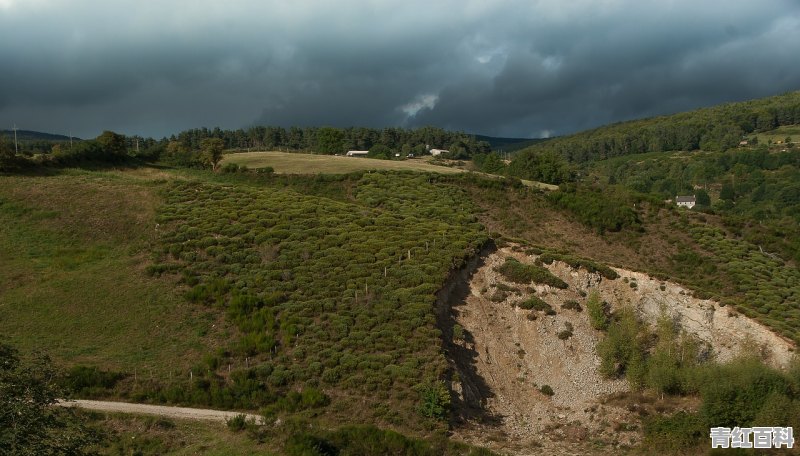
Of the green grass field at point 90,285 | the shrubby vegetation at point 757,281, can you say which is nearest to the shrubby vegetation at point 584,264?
the shrubby vegetation at point 757,281

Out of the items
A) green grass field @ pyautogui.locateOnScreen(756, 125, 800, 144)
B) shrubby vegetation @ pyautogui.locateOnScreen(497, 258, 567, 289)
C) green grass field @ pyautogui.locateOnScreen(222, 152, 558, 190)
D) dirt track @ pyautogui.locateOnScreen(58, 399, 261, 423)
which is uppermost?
green grass field @ pyautogui.locateOnScreen(756, 125, 800, 144)

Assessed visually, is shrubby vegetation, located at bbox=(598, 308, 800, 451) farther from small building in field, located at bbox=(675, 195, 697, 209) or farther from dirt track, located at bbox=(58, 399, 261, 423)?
small building in field, located at bbox=(675, 195, 697, 209)

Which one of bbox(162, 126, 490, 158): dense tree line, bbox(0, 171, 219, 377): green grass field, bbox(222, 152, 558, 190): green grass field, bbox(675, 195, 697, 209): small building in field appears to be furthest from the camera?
bbox(162, 126, 490, 158): dense tree line

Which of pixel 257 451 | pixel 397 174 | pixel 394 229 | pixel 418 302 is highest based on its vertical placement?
pixel 397 174

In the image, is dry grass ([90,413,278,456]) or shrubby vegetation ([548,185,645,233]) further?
shrubby vegetation ([548,185,645,233])

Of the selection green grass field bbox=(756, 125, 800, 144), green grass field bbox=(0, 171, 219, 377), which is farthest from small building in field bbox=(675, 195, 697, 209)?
green grass field bbox=(0, 171, 219, 377)

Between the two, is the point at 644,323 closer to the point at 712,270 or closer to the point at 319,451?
the point at 712,270

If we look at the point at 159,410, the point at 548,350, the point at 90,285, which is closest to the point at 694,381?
the point at 548,350

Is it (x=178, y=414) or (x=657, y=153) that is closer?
(x=178, y=414)

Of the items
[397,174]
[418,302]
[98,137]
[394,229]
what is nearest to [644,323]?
[418,302]
